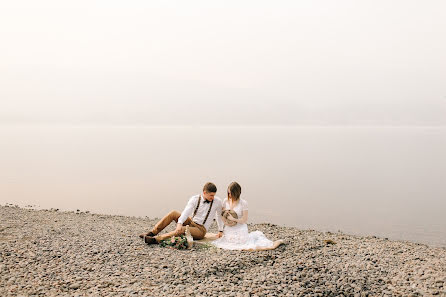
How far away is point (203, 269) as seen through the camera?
996 centimetres

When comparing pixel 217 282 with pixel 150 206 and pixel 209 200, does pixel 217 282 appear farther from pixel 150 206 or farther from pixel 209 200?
pixel 150 206

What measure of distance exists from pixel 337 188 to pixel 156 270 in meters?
27.6

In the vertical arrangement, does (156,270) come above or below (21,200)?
above

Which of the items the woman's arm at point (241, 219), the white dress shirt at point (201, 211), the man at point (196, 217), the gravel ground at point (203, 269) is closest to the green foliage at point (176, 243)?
the man at point (196, 217)

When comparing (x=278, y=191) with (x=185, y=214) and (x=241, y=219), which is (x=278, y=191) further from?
(x=185, y=214)

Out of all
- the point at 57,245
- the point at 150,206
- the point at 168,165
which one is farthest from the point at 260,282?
the point at 168,165

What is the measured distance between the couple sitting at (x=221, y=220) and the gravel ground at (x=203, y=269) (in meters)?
0.49

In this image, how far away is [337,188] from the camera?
115ft

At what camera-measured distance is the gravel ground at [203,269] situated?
897 centimetres

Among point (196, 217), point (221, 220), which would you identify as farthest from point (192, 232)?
point (221, 220)

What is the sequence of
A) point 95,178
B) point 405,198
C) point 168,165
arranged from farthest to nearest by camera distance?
point 168,165 < point 95,178 < point 405,198

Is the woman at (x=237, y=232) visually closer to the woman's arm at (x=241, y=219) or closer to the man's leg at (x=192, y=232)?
the woman's arm at (x=241, y=219)

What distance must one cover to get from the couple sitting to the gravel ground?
489 millimetres

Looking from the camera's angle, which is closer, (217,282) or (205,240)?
(217,282)
